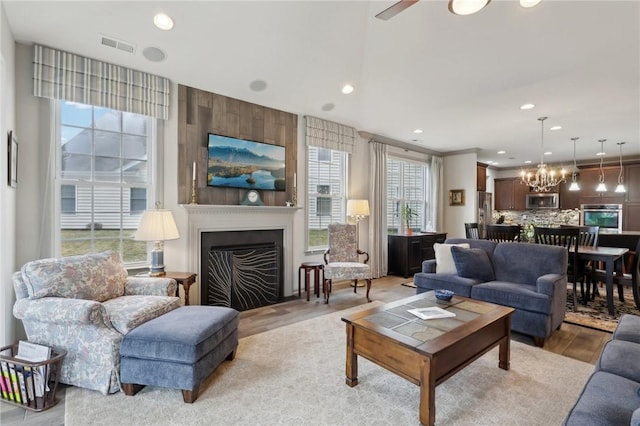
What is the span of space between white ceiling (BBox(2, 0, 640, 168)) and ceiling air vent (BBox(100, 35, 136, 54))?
0.07 meters

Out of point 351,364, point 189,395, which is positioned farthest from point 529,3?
point 189,395

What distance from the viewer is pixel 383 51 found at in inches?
132

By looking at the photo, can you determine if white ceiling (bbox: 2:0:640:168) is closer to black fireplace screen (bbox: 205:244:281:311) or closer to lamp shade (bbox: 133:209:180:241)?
lamp shade (bbox: 133:209:180:241)

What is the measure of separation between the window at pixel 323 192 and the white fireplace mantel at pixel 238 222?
50cm

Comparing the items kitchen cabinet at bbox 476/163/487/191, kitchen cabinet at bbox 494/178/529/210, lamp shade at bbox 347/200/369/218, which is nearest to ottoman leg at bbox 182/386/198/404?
lamp shade at bbox 347/200/369/218

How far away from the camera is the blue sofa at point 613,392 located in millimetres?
1172

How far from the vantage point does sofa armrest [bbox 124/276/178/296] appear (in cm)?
274

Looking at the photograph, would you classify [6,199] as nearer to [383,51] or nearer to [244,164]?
[244,164]

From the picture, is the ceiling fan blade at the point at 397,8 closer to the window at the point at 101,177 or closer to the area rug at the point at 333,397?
the area rug at the point at 333,397

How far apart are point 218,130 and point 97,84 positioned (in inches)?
50.3

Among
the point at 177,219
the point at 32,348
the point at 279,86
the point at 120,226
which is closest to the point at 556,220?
the point at 279,86

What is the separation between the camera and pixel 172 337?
2.04 meters

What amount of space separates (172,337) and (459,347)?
1.89 m

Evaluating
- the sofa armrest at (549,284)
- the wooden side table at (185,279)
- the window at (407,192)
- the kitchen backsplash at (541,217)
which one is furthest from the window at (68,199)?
the kitchen backsplash at (541,217)
